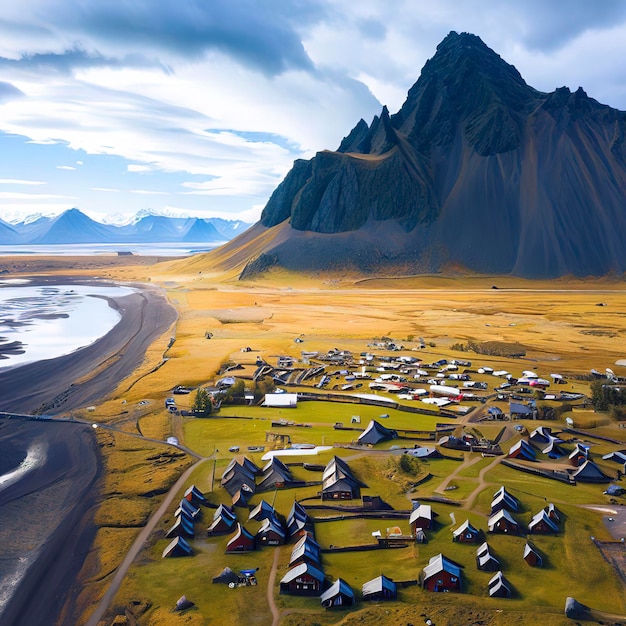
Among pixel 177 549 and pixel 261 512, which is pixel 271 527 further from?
pixel 177 549

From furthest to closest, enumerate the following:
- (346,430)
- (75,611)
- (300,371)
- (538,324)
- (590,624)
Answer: (538,324)
(300,371)
(346,430)
(75,611)
(590,624)

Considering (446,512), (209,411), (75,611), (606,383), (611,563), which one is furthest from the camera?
(606,383)

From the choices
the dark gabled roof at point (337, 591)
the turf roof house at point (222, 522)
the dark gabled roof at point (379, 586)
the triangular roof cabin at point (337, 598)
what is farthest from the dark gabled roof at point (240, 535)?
the dark gabled roof at point (379, 586)

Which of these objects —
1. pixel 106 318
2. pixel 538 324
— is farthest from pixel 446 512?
pixel 106 318

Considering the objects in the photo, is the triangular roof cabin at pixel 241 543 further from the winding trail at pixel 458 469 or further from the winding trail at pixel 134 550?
the winding trail at pixel 458 469

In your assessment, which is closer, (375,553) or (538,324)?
(375,553)

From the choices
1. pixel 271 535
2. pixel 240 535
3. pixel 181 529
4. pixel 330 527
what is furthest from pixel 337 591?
pixel 181 529

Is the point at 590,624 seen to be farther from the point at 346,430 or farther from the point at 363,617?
the point at 346,430
